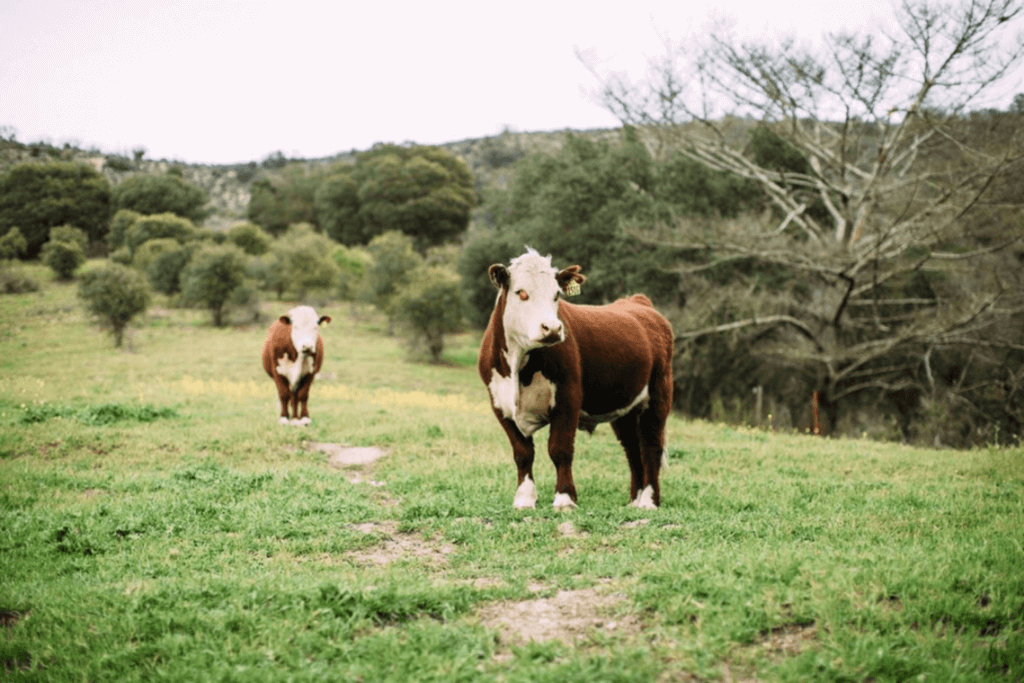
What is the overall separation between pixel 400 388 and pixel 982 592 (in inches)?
886

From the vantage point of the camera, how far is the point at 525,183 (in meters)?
35.3

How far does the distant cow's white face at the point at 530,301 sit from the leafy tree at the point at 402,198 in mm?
61978

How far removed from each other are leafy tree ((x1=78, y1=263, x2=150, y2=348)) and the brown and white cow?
2400 centimetres

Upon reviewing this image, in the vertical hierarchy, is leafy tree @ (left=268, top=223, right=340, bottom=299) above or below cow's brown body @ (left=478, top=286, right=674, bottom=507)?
above

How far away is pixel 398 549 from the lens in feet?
19.6

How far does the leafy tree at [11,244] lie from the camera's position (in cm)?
A: 1577

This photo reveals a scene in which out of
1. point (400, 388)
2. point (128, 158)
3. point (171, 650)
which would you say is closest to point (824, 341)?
point (400, 388)

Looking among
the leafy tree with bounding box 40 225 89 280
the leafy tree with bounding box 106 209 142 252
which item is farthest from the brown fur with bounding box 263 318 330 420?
the leafy tree with bounding box 106 209 142 252

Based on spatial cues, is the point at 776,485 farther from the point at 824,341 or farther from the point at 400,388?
the point at 400,388

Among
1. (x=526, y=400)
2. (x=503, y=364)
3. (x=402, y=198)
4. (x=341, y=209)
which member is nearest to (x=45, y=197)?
(x=503, y=364)

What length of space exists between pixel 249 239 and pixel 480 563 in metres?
54.2

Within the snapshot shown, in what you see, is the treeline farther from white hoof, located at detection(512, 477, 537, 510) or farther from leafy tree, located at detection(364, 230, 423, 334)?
white hoof, located at detection(512, 477, 537, 510)

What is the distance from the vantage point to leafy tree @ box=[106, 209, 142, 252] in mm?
27203

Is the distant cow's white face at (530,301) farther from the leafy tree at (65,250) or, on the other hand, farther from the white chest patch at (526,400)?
the leafy tree at (65,250)
